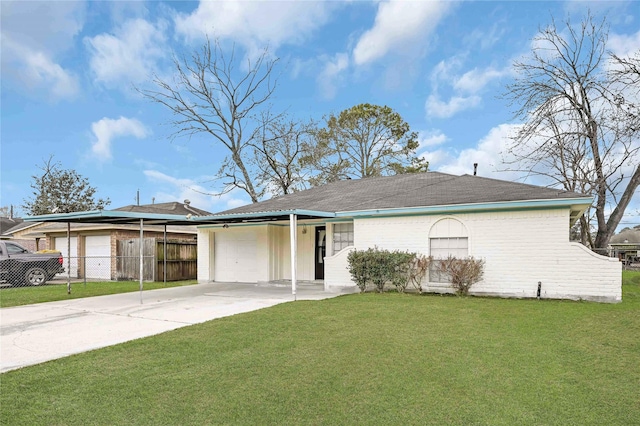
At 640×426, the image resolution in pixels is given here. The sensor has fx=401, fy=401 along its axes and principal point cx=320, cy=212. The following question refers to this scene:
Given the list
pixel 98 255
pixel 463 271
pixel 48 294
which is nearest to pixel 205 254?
pixel 48 294

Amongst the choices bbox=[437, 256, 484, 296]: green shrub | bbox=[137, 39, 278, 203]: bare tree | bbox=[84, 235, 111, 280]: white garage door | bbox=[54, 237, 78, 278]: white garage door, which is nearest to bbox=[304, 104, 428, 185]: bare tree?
bbox=[137, 39, 278, 203]: bare tree

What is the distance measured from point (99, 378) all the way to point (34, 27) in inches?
522

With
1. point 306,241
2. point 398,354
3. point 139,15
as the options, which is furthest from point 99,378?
point 139,15

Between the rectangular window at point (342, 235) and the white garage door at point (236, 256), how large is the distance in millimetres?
3231

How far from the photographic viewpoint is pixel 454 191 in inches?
490

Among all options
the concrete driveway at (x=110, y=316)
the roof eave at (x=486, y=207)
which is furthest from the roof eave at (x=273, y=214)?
the concrete driveway at (x=110, y=316)

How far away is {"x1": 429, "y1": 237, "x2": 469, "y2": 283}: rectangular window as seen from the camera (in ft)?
35.6

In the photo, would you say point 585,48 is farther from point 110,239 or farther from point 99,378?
point 110,239

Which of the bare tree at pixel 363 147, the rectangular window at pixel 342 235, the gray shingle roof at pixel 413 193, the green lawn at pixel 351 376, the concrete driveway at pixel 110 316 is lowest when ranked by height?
the concrete driveway at pixel 110 316

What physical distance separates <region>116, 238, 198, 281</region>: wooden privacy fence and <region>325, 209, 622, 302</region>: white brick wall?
11.1 m

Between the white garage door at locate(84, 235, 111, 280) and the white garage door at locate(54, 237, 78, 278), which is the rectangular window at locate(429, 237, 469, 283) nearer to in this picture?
the white garage door at locate(84, 235, 111, 280)

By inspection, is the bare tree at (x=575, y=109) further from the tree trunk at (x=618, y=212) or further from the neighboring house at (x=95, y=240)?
the neighboring house at (x=95, y=240)

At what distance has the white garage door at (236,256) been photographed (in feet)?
49.5

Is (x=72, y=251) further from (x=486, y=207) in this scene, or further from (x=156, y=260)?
(x=486, y=207)
